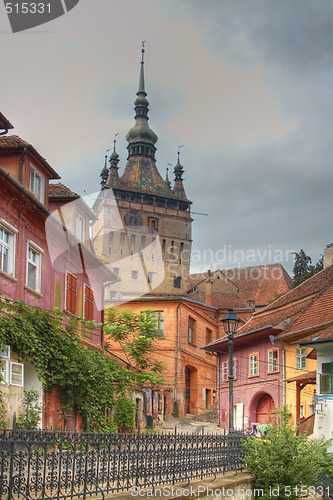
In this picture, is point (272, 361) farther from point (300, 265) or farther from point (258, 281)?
point (258, 281)

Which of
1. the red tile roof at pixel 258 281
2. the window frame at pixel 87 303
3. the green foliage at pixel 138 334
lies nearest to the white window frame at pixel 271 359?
the green foliage at pixel 138 334

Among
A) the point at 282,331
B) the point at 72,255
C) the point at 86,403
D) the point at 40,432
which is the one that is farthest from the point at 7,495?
the point at 282,331

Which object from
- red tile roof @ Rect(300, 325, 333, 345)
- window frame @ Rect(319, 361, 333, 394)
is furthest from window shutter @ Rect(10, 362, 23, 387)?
window frame @ Rect(319, 361, 333, 394)

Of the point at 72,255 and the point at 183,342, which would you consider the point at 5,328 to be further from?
the point at 183,342

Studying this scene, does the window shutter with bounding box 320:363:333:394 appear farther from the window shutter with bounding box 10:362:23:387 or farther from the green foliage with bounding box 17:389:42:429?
the window shutter with bounding box 10:362:23:387

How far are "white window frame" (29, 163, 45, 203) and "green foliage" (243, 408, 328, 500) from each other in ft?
33.3

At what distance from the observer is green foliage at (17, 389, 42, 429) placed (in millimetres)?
16139

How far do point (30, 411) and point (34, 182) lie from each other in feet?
22.3

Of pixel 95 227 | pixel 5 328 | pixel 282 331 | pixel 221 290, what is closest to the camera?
Answer: pixel 5 328

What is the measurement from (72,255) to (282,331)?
12.1 m

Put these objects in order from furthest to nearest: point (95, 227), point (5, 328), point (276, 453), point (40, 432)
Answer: point (95, 227)
point (5, 328)
point (276, 453)
point (40, 432)

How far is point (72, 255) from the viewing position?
22.3 metres

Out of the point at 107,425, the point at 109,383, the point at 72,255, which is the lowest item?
the point at 107,425

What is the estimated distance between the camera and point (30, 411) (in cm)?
1655
